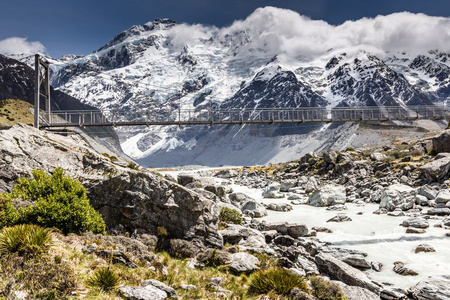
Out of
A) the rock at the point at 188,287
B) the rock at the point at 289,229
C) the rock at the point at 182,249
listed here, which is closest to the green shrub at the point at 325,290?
the rock at the point at 188,287

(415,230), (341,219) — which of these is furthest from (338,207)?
(415,230)

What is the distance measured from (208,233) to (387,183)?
2390 cm

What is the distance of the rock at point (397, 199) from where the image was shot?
68.1 feet

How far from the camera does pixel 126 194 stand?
30.7 ft

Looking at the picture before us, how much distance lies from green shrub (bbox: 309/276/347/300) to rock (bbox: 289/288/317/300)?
0.50 m

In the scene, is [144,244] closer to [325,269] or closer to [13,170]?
[13,170]

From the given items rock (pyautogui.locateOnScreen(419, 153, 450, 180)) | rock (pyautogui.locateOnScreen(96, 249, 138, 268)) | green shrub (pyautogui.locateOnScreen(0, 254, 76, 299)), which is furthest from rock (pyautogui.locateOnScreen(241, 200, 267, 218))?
green shrub (pyautogui.locateOnScreen(0, 254, 76, 299))

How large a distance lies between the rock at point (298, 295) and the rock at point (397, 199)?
16876 millimetres

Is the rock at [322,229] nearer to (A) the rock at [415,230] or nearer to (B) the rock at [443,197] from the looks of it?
(A) the rock at [415,230]

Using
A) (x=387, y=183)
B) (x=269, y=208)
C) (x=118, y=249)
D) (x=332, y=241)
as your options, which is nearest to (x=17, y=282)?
(x=118, y=249)

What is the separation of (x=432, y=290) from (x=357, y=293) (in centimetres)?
216

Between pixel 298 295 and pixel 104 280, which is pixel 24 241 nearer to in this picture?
pixel 104 280

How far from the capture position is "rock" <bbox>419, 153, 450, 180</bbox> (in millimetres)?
25000

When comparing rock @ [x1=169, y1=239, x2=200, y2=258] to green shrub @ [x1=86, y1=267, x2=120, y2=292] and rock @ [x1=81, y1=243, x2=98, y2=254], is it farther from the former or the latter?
green shrub @ [x1=86, y1=267, x2=120, y2=292]
